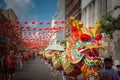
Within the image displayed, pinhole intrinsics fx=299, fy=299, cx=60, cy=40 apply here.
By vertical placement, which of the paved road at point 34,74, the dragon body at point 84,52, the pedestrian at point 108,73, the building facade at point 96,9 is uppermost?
the building facade at point 96,9

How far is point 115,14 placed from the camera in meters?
29.5

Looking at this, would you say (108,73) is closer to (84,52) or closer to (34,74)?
(84,52)

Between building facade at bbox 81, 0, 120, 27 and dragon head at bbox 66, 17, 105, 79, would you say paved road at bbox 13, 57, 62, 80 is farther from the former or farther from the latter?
dragon head at bbox 66, 17, 105, 79

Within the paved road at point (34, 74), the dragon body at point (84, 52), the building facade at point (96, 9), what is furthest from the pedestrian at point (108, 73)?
the building facade at point (96, 9)

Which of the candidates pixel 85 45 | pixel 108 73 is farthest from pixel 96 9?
pixel 108 73

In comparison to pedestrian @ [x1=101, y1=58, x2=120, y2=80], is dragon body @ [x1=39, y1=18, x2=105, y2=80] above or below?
above

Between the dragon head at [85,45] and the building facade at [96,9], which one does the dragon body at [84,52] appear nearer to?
the dragon head at [85,45]

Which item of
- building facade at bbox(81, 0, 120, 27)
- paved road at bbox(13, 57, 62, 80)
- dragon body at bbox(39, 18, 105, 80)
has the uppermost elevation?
building facade at bbox(81, 0, 120, 27)

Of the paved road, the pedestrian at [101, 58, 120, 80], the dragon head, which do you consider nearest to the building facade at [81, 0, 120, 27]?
the paved road

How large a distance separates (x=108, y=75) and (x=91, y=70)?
560 mm

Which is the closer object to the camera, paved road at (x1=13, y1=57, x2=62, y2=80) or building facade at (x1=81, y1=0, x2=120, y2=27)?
paved road at (x1=13, y1=57, x2=62, y2=80)

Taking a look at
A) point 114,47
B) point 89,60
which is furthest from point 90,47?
point 114,47

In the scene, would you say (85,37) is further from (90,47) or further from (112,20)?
(112,20)

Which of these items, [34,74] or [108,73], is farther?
[34,74]
